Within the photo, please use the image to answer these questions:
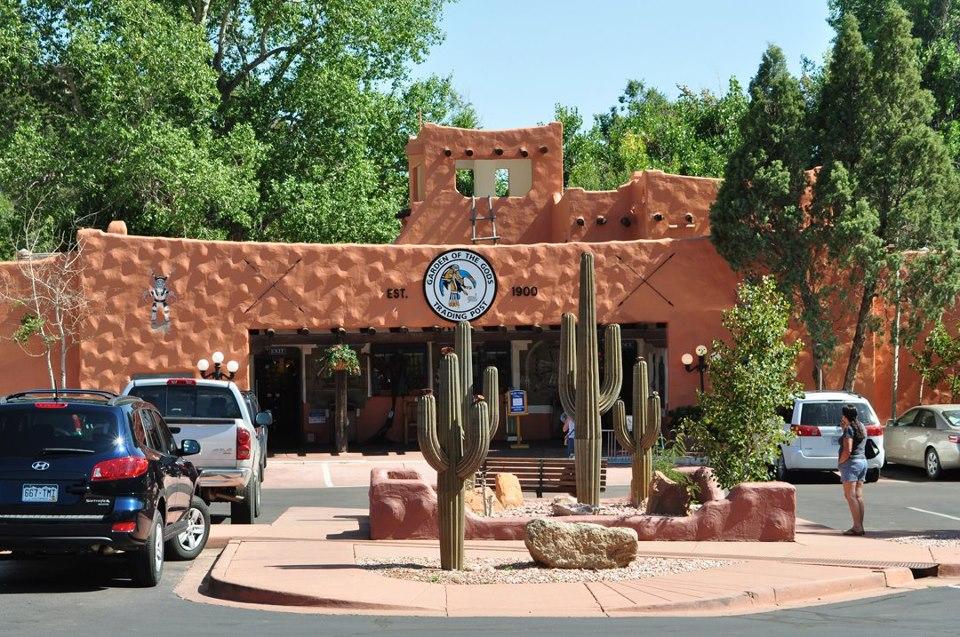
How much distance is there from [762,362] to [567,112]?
4969 cm

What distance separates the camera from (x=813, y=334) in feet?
98.1

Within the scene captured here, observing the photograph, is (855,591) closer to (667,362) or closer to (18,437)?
(18,437)

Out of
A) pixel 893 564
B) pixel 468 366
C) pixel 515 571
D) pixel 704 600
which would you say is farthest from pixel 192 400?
pixel 893 564

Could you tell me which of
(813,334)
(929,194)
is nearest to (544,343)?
(813,334)

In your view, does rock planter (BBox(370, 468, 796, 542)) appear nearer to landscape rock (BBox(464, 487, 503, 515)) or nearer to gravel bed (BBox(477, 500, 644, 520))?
gravel bed (BBox(477, 500, 644, 520))

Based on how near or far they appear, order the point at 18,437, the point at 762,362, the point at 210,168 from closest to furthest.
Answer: the point at 18,437 < the point at 762,362 < the point at 210,168

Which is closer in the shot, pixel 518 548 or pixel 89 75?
pixel 518 548

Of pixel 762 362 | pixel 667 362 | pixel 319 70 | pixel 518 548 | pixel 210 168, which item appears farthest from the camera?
pixel 319 70

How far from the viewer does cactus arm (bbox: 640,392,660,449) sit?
19062 millimetres

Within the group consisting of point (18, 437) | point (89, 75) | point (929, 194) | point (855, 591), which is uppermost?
point (89, 75)

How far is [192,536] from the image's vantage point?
587 inches

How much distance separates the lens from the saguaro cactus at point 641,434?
19.1 meters

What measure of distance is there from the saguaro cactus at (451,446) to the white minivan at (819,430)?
12308 mm

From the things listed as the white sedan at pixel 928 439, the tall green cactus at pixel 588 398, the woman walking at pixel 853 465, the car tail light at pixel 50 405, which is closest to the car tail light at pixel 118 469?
the car tail light at pixel 50 405
